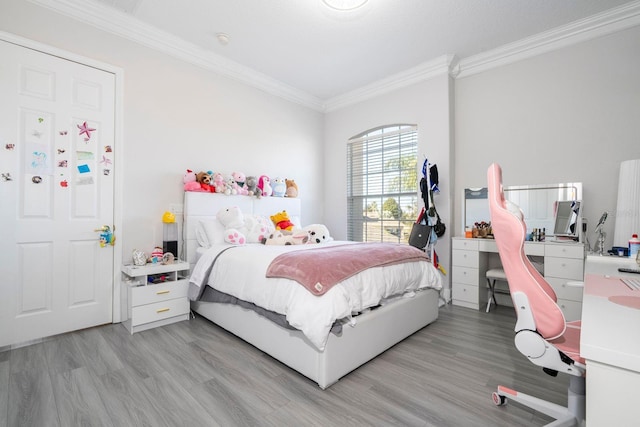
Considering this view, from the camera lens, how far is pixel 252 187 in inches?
150

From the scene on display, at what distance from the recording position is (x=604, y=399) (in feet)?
1.79

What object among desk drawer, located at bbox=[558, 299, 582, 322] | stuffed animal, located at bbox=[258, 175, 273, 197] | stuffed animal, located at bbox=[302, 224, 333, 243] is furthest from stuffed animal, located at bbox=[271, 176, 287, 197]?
desk drawer, located at bbox=[558, 299, 582, 322]

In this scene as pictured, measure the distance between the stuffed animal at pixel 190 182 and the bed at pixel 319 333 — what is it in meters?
0.07

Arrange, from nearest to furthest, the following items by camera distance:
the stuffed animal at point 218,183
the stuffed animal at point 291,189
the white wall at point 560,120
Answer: the white wall at point 560,120
the stuffed animal at point 218,183
the stuffed animal at point 291,189

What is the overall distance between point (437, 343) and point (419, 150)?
2.48 m

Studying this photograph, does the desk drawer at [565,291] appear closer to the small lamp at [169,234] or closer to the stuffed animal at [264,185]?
the stuffed animal at [264,185]

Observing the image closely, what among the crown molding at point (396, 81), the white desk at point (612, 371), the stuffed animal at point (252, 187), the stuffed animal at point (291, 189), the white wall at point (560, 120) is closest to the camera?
the white desk at point (612, 371)

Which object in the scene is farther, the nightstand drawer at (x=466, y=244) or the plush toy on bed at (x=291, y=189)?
the plush toy on bed at (x=291, y=189)

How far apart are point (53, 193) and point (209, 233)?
132 cm

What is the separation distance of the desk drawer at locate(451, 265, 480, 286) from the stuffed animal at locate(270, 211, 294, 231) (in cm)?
→ 207

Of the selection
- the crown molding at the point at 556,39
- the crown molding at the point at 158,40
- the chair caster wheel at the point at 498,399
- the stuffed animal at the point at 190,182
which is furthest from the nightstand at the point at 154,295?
the crown molding at the point at 556,39

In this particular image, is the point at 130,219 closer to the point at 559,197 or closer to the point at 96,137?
the point at 96,137

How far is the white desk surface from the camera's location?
538 mm

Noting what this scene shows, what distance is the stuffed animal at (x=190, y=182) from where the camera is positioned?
10.6 feet
